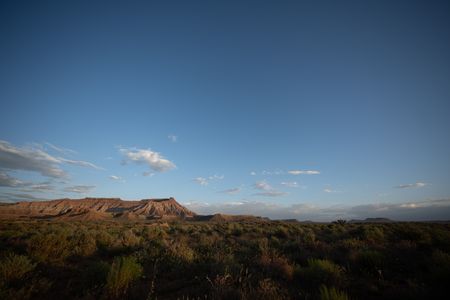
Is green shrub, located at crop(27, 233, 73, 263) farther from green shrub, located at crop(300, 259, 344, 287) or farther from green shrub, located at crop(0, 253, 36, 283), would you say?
green shrub, located at crop(300, 259, 344, 287)

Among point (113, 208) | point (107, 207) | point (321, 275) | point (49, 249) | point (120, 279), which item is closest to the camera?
point (120, 279)

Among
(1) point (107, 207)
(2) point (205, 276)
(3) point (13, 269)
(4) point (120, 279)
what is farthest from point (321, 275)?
(1) point (107, 207)

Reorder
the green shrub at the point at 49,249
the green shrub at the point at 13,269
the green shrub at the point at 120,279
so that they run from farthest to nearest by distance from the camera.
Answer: the green shrub at the point at 49,249, the green shrub at the point at 13,269, the green shrub at the point at 120,279

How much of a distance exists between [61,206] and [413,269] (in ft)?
484

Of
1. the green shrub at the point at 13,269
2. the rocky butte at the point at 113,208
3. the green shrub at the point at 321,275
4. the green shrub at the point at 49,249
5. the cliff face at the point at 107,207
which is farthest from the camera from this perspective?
the cliff face at the point at 107,207

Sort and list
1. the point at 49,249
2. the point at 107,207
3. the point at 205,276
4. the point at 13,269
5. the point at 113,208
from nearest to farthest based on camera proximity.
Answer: the point at 13,269 → the point at 205,276 → the point at 49,249 → the point at 113,208 → the point at 107,207

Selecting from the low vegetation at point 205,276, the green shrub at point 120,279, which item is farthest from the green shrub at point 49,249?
the green shrub at point 120,279

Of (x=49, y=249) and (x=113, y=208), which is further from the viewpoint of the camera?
(x=113, y=208)

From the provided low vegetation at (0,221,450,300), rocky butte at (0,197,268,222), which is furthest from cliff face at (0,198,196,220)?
low vegetation at (0,221,450,300)

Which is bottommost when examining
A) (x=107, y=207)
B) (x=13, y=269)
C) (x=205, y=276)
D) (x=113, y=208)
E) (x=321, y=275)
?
(x=113, y=208)

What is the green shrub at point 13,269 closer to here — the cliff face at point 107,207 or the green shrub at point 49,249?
the green shrub at point 49,249

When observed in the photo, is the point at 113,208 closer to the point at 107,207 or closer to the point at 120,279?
the point at 107,207

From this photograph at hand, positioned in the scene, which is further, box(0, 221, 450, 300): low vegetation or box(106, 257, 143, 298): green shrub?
box(106, 257, 143, 298): green shrub

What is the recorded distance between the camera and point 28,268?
529 centimetres
